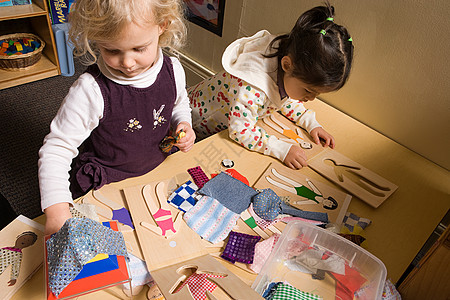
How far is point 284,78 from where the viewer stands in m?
0.99

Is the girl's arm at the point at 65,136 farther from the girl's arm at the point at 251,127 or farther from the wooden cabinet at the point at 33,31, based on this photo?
the wooden cabinet at the point at 33,31

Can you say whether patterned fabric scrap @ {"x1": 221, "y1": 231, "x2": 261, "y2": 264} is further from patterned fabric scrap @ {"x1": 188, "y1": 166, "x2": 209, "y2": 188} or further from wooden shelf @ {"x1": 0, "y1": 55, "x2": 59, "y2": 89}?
wooden shelf @ {"x1": 0, "y1": 55, "x2": 59, "y2": 89}

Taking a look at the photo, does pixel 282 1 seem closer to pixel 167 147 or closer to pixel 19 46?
pixel 167 147

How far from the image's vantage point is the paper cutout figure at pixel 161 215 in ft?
2.23

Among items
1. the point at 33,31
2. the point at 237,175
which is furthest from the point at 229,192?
the point at 33,31

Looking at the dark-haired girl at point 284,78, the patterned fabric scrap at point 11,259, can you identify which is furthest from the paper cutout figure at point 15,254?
the dark-haired girl at point 284,78

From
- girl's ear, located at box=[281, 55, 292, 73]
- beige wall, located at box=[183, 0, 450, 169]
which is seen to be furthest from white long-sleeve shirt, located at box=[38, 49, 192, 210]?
beige wall, located at box=[183, 0, 450, 169]

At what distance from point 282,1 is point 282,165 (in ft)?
2.41

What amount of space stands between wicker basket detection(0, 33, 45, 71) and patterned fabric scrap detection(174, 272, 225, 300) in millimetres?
1839

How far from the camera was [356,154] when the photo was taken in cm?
102

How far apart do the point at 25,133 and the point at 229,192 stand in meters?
1.35

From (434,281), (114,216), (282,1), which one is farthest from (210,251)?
(282,1)

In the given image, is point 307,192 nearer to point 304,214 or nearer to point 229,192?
point 304,214

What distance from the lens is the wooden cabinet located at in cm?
183
